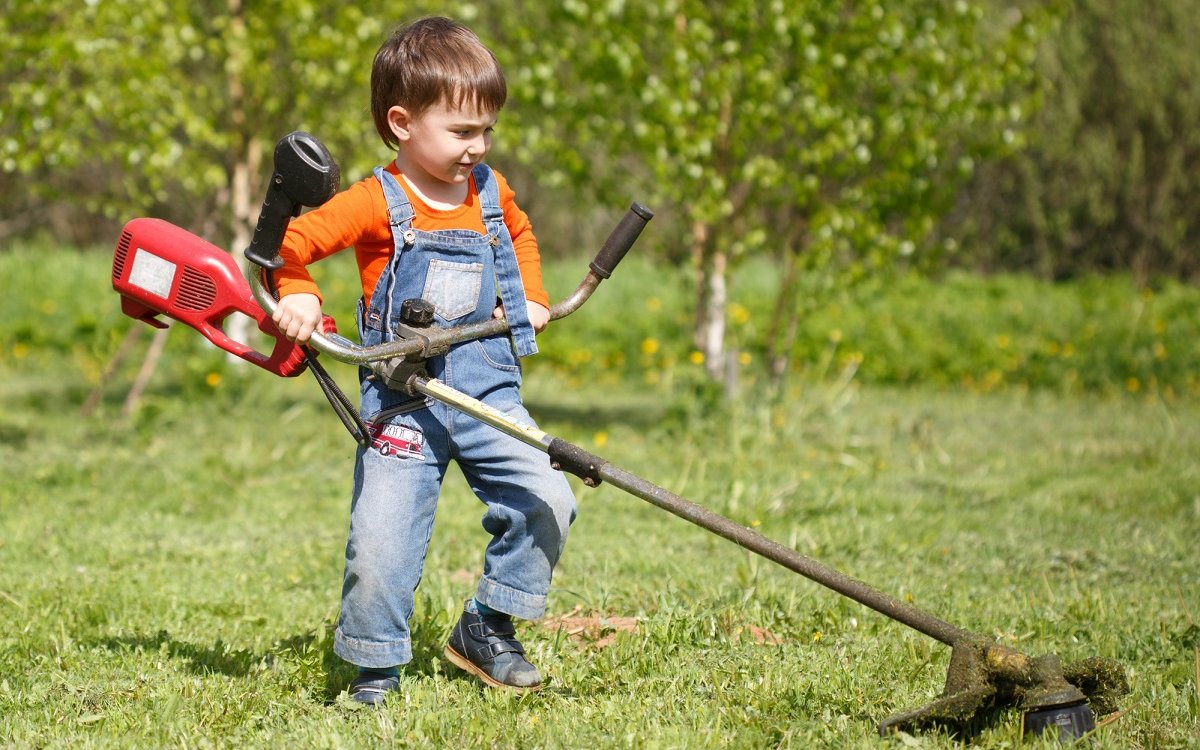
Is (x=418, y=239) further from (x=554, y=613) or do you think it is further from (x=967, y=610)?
(x=967, y=610)

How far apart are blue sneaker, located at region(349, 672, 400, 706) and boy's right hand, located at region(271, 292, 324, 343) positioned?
34.8 inches

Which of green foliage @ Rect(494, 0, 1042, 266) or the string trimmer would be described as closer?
the string trimmer

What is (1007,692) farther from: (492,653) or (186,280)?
(186,280)

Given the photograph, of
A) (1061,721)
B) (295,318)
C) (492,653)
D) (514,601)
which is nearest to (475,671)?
(492,653)

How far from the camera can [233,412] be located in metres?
7.77

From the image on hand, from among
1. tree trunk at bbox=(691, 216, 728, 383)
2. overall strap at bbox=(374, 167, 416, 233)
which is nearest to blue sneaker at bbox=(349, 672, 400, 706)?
overall strap at bbox=(374, 167, 416, 233)

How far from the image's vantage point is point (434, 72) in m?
2.87

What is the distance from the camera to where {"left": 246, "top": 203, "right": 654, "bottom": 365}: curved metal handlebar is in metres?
2.76

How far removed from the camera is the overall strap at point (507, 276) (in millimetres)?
3080

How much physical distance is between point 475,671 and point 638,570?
4.44 ft

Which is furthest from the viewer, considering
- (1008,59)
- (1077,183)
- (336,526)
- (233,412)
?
(1077,183)

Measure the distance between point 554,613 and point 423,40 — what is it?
1822 mm

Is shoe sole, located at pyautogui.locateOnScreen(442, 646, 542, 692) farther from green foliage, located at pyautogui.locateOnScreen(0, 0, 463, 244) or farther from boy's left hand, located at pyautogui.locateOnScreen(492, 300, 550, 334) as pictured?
green foliage, located at pyautogui.locateOnScreen(0, 0, 463, 244)

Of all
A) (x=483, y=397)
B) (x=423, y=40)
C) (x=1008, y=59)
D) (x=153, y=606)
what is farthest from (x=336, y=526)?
(x=1008, y=59)
